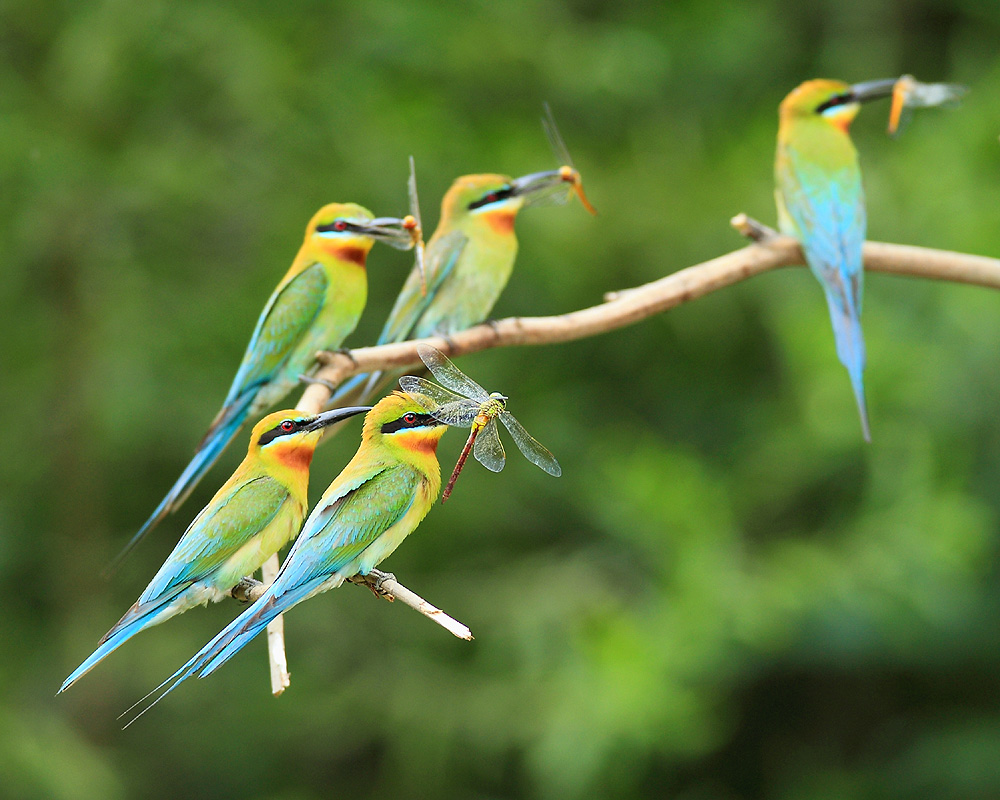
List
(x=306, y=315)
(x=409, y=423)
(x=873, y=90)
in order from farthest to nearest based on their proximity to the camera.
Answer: (x=873, y=90), (x=306, y=315), (x=409, y=423)

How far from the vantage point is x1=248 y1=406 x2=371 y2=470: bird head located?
119cm

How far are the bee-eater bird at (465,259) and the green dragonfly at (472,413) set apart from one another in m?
1.03

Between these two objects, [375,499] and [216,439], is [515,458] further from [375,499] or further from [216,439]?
[375,499]

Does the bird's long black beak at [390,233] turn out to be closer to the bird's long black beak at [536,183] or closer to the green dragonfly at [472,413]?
the green dragonfly at [472,413]

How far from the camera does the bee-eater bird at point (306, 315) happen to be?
1852 millimetres

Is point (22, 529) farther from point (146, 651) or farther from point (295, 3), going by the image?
point (295, 3)

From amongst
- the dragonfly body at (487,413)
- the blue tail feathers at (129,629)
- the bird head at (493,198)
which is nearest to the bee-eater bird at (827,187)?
the bird head at (493,198)

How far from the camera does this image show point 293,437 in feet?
3.93

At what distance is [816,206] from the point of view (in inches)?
97.7

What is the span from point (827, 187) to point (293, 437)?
1717 millimetres

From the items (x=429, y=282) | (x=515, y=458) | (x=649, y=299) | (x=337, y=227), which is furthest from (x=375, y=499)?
(x=515, y=458)

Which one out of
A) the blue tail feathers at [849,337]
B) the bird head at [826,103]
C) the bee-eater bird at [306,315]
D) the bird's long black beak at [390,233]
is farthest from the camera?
the bird head at [826,103]

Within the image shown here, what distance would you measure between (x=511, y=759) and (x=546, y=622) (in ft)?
2.81

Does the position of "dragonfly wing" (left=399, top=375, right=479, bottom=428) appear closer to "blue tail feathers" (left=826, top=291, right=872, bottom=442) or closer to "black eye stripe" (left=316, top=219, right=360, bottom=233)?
"black eye stripe" (left=316, top=219, right=360, bottom=233)
